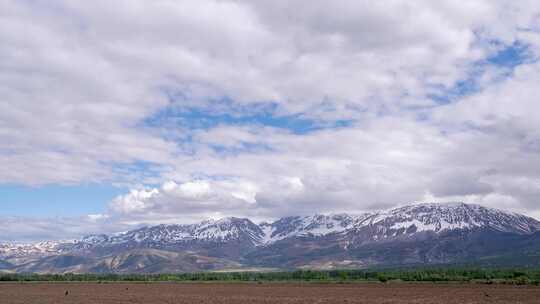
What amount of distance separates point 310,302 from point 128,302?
30.5 meters

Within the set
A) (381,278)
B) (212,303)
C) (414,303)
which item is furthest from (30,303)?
(381,278)

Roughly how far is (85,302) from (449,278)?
434 ft

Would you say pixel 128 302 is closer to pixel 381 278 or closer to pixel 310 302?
pixel 310 302

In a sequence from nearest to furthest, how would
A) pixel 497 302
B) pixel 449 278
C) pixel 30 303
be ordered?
pixel 497 302
pixel 30 303
pixel 449 278

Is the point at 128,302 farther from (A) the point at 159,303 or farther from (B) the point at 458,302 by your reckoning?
(B) the point at 458,302

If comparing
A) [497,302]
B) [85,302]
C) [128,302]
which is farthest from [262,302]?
[497,302]

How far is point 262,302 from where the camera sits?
87.9m

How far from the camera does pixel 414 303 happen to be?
268 feet

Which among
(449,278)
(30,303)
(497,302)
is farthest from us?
(449,278)

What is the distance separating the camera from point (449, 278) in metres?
182

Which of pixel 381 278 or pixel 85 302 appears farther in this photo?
pixel 381 278

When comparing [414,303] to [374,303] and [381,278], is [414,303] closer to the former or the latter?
[374,303]

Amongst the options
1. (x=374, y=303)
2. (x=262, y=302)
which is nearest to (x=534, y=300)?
(x=374, y=303)

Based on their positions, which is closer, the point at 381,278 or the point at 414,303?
the point at 414,303
